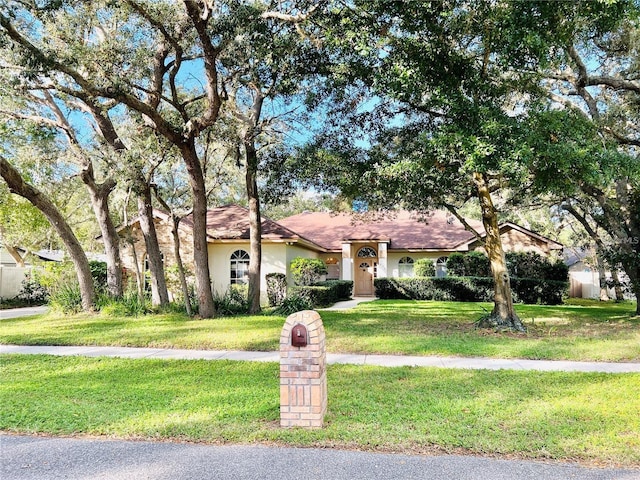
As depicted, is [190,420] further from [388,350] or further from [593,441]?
[388,350]

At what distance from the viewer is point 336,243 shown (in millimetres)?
25234

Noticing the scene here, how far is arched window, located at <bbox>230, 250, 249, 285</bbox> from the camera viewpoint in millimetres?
18812

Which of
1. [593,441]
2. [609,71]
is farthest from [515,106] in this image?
[593,441]

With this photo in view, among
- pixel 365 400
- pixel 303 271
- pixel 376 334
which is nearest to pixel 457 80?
pixel 376 334

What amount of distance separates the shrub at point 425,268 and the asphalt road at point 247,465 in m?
18.3

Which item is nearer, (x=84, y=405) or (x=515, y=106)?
(x=84, y=405)

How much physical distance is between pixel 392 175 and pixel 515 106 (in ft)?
21.1

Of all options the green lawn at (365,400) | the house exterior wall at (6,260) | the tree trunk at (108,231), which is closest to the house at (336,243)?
the tree trunk at (108,231)

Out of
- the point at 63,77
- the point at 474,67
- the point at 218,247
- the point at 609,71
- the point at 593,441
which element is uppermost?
the point at 609,71

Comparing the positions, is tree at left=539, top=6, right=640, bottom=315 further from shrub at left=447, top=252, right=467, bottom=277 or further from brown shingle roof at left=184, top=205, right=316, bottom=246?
brown shingle roof at left=184, top=205, right=316, bottom=246

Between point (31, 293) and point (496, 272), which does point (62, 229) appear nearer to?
point (31, 293)

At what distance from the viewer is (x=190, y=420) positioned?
461 cm

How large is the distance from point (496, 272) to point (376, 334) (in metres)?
3.76

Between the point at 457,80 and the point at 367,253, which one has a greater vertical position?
the point at 457,80
